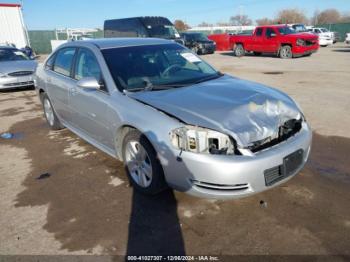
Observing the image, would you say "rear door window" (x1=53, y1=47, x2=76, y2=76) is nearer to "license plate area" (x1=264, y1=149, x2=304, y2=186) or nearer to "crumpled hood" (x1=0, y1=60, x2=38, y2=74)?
"license plate area" (x1=264, y1=149, x2=304, y2=186)

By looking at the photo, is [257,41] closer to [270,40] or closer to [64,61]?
[270,40]

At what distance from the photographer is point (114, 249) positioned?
252 centimetres

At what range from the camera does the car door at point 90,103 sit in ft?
11.6

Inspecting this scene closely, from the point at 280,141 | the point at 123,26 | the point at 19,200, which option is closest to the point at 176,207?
the point at 280,141

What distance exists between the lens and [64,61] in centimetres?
468

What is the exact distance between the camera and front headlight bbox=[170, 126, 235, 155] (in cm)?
260

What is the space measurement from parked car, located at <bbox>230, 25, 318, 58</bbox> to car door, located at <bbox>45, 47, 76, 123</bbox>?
588 inches

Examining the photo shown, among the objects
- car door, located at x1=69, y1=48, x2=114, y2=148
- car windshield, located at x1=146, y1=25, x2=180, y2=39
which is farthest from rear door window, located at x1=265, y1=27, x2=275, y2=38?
car door, located at x1=69, y1=48, x2=114, y2=148

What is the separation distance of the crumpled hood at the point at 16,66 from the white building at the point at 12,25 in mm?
16654

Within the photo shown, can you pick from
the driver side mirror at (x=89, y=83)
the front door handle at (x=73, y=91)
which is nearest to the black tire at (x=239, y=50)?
the front door handle at (x=73, y=91)

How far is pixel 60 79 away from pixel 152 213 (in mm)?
2787

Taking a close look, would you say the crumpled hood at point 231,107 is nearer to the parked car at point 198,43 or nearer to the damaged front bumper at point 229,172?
the damaged front bumper at point 229,172

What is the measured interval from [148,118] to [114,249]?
4.01ft

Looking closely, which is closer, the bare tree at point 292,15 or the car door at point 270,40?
the car door at point 270,40
